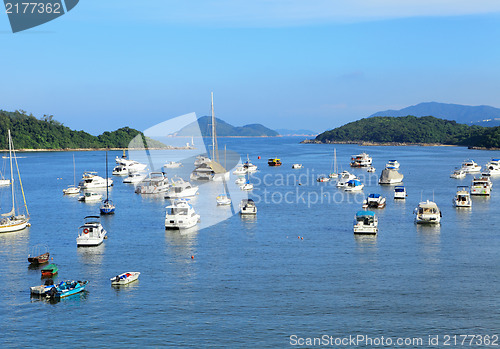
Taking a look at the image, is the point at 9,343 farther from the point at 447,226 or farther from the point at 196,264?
the point at 447,226

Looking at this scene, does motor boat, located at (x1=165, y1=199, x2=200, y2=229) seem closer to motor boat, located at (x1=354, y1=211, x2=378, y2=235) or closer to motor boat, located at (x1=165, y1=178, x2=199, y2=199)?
motor boat, located at (x1=354, y1=211, x2=378, y2=235)

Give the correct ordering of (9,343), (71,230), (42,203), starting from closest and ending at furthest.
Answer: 1. (9,343)
2. (71,230)
3. (42,203)

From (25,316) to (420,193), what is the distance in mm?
83451

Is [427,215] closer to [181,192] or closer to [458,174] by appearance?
[181,192]

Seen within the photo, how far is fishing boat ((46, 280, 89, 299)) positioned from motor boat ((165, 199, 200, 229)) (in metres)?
25.3

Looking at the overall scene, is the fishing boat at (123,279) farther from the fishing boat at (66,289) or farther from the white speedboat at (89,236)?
the white speedboat at (89,236)

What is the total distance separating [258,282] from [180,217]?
80.2 feet

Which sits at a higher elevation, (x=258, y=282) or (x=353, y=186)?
(x=353, y=186)

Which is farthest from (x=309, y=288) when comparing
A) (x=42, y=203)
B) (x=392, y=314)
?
(x=42, y=203)

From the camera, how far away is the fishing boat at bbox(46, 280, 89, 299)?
42.6 metres

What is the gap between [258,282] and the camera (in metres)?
46.6

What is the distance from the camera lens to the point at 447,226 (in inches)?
2808

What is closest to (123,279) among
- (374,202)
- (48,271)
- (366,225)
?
(48,271)

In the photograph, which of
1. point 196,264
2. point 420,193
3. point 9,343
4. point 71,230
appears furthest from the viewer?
point 420,193
